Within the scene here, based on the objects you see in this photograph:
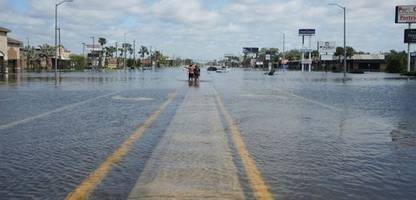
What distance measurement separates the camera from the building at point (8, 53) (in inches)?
3712

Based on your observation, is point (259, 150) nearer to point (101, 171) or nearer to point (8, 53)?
point (101, 171)

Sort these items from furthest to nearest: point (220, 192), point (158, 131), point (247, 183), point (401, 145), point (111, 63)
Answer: point (111, 63)
point (158, 131)
point (401, 145)
point (247, 183)
point (220, 192)

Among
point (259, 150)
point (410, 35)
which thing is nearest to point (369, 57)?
point (410, 35)

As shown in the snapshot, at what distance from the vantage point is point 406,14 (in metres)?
85.2

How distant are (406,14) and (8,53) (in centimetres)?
6891

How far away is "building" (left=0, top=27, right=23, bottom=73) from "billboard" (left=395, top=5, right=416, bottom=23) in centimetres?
5707

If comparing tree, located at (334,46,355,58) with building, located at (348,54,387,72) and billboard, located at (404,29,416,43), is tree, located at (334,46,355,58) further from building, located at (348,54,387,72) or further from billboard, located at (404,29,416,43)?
billboard, located at (404,29,416,43)

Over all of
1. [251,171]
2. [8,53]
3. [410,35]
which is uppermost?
[410,35]

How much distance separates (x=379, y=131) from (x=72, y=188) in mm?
8619

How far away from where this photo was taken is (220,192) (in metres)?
7.34

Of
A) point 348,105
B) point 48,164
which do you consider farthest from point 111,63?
point 48,164

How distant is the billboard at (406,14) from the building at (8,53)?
57.1 meters

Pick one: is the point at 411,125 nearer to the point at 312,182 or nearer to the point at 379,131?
the point at 379,131

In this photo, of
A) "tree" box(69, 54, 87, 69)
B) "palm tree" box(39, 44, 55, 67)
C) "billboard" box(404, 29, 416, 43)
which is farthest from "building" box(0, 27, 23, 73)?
"billboard" box(404, 29, 416, 43)
